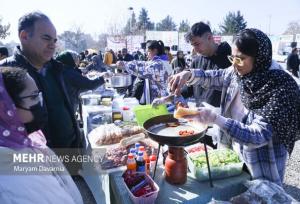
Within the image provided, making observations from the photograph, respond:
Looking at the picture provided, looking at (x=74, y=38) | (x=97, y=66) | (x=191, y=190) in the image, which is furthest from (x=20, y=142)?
(x=74, y=38)

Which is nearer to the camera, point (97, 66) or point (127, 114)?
point (127, 114)

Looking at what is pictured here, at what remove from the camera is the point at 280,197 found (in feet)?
5.10

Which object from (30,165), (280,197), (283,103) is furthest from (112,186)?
(283,103)

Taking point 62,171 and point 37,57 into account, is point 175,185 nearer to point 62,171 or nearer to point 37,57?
point 62,171

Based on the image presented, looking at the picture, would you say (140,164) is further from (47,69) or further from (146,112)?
(47,69)

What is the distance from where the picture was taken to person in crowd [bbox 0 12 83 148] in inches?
94.8

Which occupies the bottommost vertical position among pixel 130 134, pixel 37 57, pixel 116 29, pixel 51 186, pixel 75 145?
pixel 75 145

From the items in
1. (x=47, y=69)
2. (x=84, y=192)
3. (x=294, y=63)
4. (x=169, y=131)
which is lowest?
(x=84, y=192)

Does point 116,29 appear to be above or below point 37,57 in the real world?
above

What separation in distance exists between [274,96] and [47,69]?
2153 mm

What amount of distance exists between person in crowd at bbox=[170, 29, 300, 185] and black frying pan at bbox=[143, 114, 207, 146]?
0.12 meters

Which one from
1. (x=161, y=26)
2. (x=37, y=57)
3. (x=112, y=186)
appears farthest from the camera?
(x=161, y=26)

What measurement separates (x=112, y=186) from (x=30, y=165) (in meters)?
0.95

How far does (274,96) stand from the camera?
1580 millimetres
